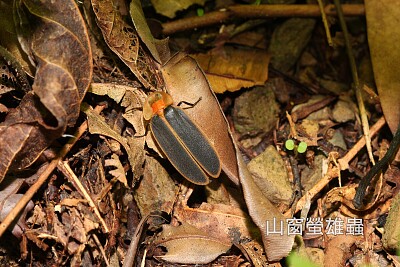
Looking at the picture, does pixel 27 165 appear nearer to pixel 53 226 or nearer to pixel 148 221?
pixel 53 226

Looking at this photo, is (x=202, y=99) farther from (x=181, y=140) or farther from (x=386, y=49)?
(x=386, y=49)

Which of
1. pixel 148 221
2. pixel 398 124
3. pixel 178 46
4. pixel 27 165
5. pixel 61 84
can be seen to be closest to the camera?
pixel 61 84

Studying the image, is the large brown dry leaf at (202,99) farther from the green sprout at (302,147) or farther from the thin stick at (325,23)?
the thin stick at (325,23)

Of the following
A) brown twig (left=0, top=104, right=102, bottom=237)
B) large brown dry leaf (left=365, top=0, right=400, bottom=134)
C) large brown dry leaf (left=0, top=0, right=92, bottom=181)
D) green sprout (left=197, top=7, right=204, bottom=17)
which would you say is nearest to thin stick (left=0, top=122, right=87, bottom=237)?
brown twig (left=0, top=104, right=102, bottom=237)

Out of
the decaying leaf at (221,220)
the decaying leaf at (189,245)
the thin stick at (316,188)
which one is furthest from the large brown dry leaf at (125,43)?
the thin stick at (316,188)

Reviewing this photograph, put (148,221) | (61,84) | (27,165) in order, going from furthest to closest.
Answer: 1. (148,221)
2. (27,165)
3. (61,84)

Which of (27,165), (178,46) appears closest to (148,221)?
(27,165)
